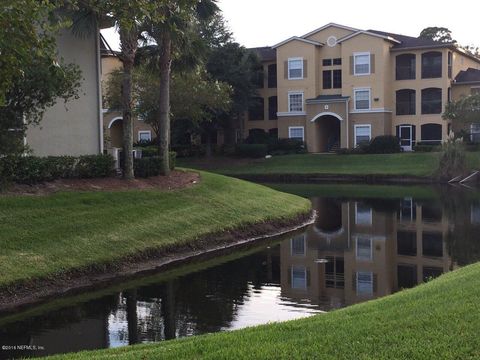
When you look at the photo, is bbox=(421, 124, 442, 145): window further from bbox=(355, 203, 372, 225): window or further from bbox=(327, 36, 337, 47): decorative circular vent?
bbox=(355, 203, 372, 225): window

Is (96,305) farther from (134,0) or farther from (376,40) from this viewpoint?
(376,40)

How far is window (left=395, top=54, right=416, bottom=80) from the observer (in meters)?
59.9

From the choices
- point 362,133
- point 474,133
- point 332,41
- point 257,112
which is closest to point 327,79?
point 332,41

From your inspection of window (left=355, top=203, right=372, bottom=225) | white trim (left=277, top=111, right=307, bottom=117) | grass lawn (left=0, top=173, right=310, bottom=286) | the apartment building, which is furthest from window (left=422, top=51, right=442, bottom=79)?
grass lawn (left=0, top=173, right=310, bottom=286)

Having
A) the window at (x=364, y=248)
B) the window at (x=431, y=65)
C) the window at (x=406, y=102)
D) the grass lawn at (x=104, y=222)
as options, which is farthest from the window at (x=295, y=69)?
the window at (x=364, y=248)

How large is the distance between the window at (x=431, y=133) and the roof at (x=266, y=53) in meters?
16.1

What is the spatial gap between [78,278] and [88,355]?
7361 millimetres

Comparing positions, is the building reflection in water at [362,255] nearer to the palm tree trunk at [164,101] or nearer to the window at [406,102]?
the palm tree trunk at [164,101]

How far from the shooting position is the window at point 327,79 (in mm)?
61938

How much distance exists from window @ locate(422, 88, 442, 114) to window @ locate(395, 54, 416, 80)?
6.46 feet

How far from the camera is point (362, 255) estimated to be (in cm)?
1902

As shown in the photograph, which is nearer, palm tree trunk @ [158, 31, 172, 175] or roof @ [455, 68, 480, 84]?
palm tree trunk @ [158, 31, 172, 175]

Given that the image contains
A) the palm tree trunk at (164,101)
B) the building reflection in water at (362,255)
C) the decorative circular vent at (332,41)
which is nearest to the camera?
the building reflection in water at (362,255)

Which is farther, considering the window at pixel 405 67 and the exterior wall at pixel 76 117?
the window at pixel 405 67
